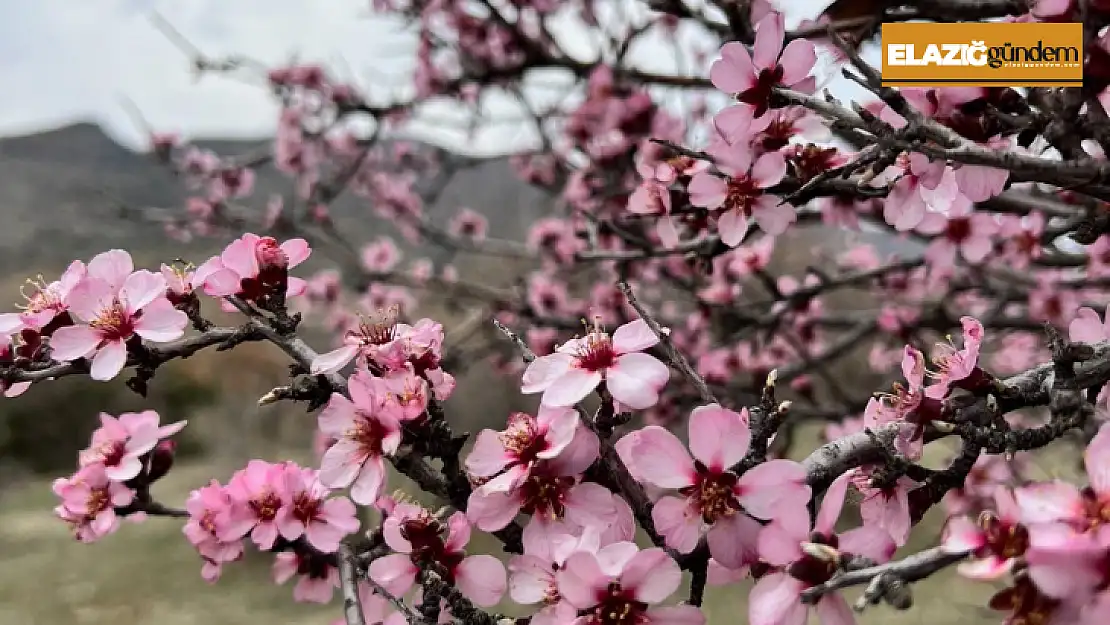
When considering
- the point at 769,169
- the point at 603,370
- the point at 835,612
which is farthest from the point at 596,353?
the point at 769,169

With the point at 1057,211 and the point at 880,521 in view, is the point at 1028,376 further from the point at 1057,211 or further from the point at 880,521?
the point at 1057,211

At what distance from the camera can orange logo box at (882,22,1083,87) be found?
57 centimetres

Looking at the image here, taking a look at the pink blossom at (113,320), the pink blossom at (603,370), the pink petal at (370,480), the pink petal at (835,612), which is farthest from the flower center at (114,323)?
the pink petal at (835,612)

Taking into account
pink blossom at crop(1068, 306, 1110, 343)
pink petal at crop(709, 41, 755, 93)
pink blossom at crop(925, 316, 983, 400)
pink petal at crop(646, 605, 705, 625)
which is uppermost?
pink petal at crop(709, 41, 755, 93)

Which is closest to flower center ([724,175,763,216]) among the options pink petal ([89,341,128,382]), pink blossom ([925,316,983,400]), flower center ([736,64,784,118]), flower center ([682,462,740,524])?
flower center ([736,64,784,118])

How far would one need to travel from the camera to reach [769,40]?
63 centimetres

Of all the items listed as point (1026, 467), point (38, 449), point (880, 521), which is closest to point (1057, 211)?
point (880, 521)

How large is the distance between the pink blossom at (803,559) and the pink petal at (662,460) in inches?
2.8

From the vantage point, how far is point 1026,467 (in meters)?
2.39

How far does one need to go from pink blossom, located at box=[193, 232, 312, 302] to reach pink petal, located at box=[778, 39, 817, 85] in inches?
18.1

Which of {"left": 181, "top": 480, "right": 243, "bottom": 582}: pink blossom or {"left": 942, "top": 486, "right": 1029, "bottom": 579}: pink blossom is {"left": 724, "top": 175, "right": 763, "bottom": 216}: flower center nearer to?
{"left": 942, "top": 486, "right": 1029, "bottom": 579}: pink blossom

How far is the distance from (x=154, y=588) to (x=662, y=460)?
9.78ft

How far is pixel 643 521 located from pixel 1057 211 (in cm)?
91

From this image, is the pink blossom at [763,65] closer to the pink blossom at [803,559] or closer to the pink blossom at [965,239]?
the pink blossom at [803,559]
